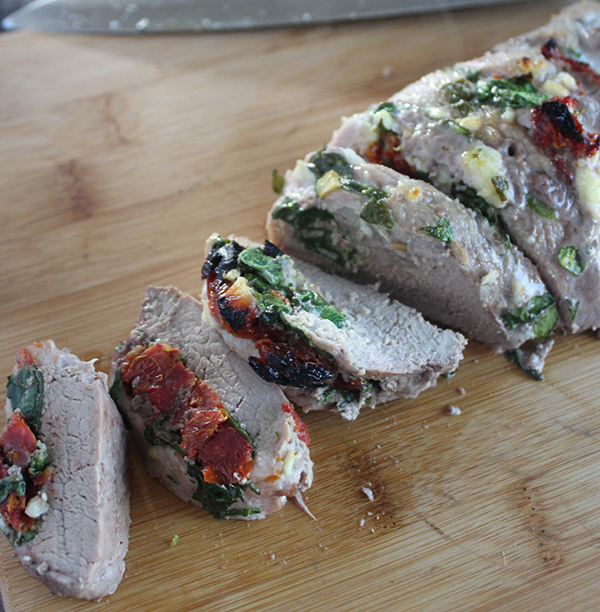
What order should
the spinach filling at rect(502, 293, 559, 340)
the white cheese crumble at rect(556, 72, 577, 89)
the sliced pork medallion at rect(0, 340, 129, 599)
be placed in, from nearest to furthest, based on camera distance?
the sliced pork medallion at rect(0, 340, 129, 599), the spinach filling at rect(502, 293, 559, 340), the white cheese crumble at rect(556, 72, 577, 89)

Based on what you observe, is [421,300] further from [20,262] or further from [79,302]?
[20,262]

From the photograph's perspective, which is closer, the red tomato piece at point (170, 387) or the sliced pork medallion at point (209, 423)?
the sliced pork medallion at point (209, 423)

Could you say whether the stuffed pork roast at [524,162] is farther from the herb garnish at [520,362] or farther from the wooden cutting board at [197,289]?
the wooden cutting board at [197,289]

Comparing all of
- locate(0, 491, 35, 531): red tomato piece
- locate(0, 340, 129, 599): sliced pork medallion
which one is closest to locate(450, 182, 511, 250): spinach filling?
locate(0, 340, 129, 599): sliced pork medallion

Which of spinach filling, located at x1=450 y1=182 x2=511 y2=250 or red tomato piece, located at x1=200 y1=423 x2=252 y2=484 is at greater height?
spinach filling, located at x1=450 y1=182 x2=511 y2=250

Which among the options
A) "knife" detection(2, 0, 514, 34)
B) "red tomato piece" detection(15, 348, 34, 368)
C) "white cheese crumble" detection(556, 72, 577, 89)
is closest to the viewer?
"red tomato piece" detection(15, 348, 34, 368)

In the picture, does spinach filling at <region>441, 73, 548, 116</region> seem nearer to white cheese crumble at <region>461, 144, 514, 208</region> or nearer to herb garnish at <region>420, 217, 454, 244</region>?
white cheese crumble at <region>461, 144, 514, 208</region>

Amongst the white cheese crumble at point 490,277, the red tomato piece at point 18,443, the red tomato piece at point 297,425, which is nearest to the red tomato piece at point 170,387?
the red tomato piece at point 297,425
